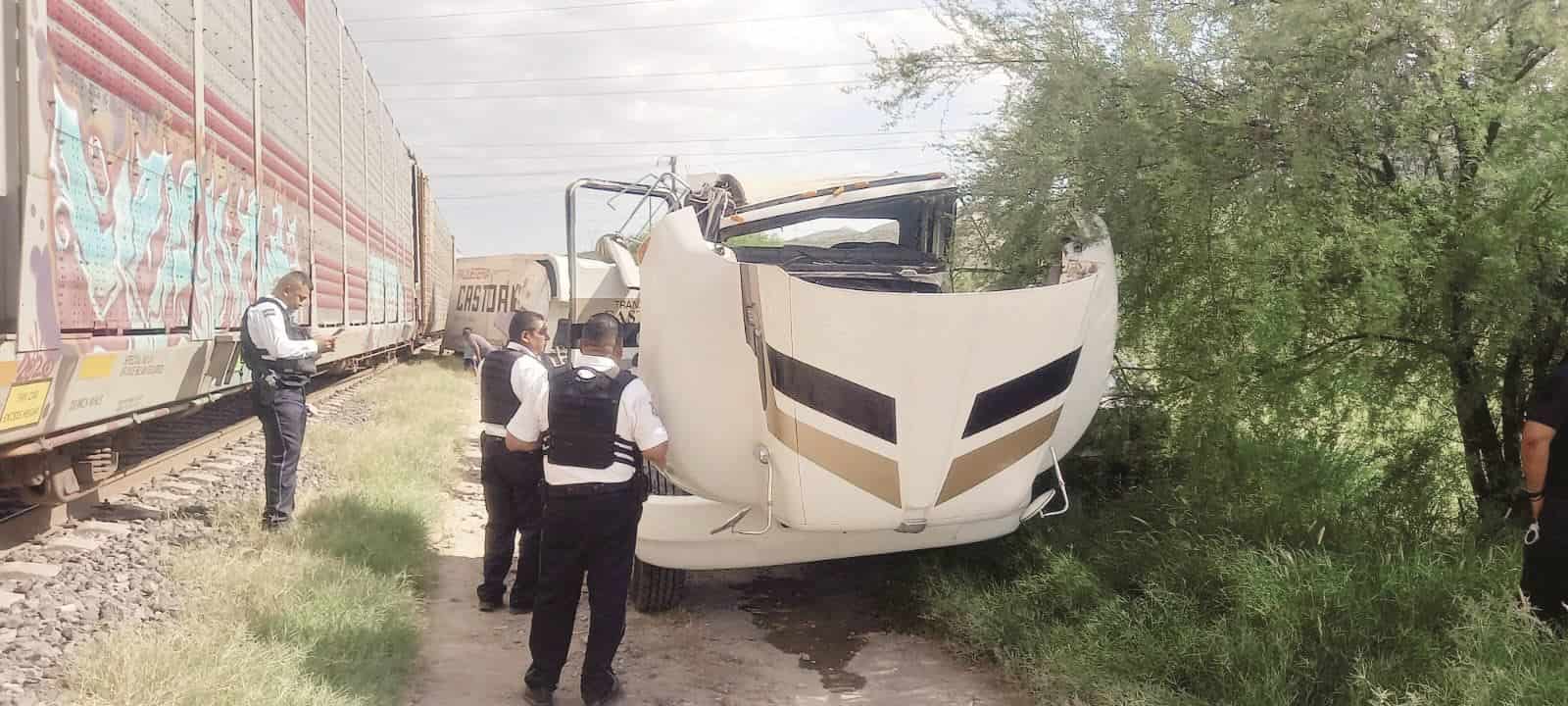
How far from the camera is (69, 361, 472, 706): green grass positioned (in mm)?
3457

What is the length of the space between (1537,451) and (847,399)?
2.35 metres

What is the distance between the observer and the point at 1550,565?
11.1ft

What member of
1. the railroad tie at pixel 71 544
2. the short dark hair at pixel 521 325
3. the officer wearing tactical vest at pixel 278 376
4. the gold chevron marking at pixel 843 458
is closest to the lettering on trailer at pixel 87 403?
the railroad tie at pixel 71 544

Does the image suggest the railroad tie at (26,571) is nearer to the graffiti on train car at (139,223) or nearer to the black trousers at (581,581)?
the graffiti on train car at (139,223)

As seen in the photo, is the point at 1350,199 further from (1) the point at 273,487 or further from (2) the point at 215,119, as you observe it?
(2) the point at 215,119

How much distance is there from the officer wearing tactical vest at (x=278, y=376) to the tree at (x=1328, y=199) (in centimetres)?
442

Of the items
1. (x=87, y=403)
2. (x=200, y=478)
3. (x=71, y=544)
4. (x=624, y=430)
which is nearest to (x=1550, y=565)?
(x=624, y=430)

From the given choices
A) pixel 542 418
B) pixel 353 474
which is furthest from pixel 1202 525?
pixel 353 474

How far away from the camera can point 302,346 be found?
6082 mm

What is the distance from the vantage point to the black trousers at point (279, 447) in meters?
6.06

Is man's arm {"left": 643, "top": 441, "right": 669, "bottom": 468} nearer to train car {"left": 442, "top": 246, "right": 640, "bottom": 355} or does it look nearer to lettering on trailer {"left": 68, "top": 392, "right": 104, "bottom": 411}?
lettering on trailer {"left": 68, "top": 392, "right": 104, "bottom": 411}

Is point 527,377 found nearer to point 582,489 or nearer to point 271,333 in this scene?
point 582,489

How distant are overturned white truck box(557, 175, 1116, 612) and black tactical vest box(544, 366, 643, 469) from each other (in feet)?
1.13

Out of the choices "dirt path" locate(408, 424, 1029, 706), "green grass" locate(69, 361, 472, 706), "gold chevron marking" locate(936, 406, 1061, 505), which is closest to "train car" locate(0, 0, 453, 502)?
"green grass" locate(69, 361, 472, 706)
